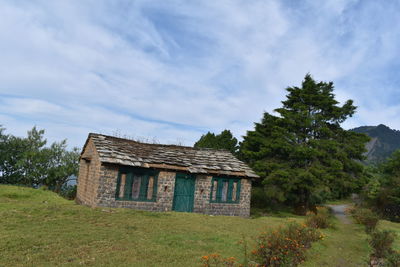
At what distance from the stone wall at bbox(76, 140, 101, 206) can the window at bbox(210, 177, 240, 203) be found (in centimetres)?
691

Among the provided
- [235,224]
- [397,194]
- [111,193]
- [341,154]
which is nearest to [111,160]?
[111,193]

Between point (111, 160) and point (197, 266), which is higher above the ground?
point (111, 160)

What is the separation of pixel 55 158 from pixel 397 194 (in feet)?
97.5

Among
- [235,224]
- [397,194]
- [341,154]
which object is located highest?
[341,154]

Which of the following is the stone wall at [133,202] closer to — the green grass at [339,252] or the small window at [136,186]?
the small window at [136,186]

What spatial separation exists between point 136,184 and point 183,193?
9.48 ft

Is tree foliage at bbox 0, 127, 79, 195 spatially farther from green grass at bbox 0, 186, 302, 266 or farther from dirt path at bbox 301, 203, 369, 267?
dirt path at bbox 301, 203, 369, 267

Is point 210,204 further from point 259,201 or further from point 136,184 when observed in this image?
point 259,201

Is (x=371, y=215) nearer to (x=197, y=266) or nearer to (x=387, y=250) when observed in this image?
(x=387, y=250)

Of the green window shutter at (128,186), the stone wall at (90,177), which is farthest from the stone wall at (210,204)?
the stone wall at (90,177)

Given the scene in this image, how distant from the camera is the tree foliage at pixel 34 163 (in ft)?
82.3

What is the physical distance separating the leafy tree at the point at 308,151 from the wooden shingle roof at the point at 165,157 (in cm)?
296

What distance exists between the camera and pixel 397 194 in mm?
23188

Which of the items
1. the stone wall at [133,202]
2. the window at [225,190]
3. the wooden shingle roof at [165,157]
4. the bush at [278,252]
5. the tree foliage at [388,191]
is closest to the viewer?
the bush at [278,252]
